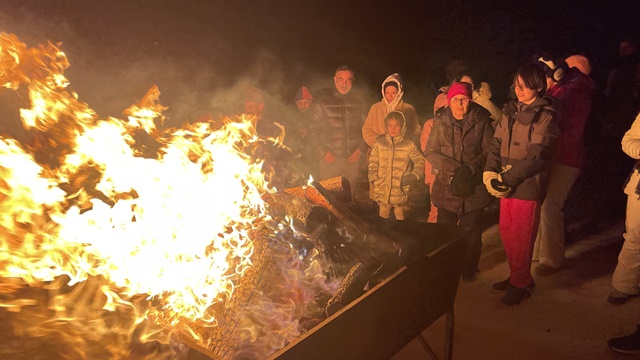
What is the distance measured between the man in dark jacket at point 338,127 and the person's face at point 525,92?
286 cm

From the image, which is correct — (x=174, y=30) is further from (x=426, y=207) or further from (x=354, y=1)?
(x=426, y=207)

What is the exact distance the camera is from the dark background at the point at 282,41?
7.09 metres

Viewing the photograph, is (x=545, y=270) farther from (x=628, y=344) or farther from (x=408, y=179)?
(x=408, y=179)

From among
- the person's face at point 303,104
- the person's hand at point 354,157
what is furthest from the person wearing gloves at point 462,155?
the person's face at point 303,104

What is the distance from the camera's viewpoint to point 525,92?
4.19 metres

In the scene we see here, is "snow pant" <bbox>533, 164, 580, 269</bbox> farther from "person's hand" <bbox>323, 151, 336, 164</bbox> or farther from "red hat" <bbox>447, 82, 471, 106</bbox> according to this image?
"person's hand" <bbox>323, 151, 336, 164</bbox>

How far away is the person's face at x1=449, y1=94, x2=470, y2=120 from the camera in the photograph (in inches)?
186

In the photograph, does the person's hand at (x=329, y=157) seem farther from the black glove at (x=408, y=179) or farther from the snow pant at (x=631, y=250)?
the snow pant at (x=631, y=250)

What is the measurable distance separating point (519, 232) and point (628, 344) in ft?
4.34

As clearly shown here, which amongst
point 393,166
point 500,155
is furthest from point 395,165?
point 500,155

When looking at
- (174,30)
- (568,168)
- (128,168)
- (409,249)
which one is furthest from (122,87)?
(568,168)

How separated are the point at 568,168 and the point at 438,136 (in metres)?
1.57

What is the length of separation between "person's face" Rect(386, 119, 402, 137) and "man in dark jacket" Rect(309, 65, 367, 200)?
1.18m

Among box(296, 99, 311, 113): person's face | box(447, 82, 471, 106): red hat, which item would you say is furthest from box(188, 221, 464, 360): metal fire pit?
box(296, 99, 311, 113): person's face
